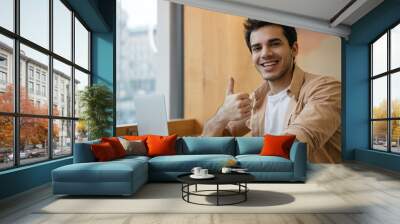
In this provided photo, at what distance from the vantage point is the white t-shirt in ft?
31.1

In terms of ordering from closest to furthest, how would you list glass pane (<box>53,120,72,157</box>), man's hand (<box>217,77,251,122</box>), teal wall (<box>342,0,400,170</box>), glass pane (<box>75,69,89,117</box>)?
glass pane (<box>53,120,72,157</box>)
glass pane (<box>75,69,89,117</box>)
teal wall (<box>342,0,400,170</box>)
man's hand (<box>217,77,251,122</box>)

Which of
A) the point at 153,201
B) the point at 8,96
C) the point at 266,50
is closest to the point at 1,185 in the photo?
the point at 8,96

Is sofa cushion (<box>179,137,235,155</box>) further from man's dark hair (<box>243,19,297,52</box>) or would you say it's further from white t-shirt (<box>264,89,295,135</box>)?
man's dark hair (<box>243,19,297,52</box>)

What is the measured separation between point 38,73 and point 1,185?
2.01 m

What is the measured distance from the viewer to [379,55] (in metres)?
9.13

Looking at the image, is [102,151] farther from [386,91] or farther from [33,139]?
[386,91]

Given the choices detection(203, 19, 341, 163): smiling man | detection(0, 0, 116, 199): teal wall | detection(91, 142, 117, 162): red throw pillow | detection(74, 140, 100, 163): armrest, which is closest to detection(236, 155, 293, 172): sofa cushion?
detection(91, 142, 117, 162): red throw pillow

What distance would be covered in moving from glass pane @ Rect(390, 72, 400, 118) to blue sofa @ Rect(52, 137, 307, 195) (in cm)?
310

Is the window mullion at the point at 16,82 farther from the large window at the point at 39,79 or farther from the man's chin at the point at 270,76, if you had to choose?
the man's chin at the point at 270,76

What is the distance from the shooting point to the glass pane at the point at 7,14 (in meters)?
5.04

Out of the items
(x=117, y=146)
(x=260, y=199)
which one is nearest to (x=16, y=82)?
(x=117, y=146)

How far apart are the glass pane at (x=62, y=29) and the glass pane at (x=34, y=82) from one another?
1.94 feet

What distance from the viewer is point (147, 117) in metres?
9.30

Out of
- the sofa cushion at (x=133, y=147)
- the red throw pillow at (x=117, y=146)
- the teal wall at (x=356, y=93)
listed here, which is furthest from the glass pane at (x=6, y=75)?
the teal wall at (x=356, y=93)
